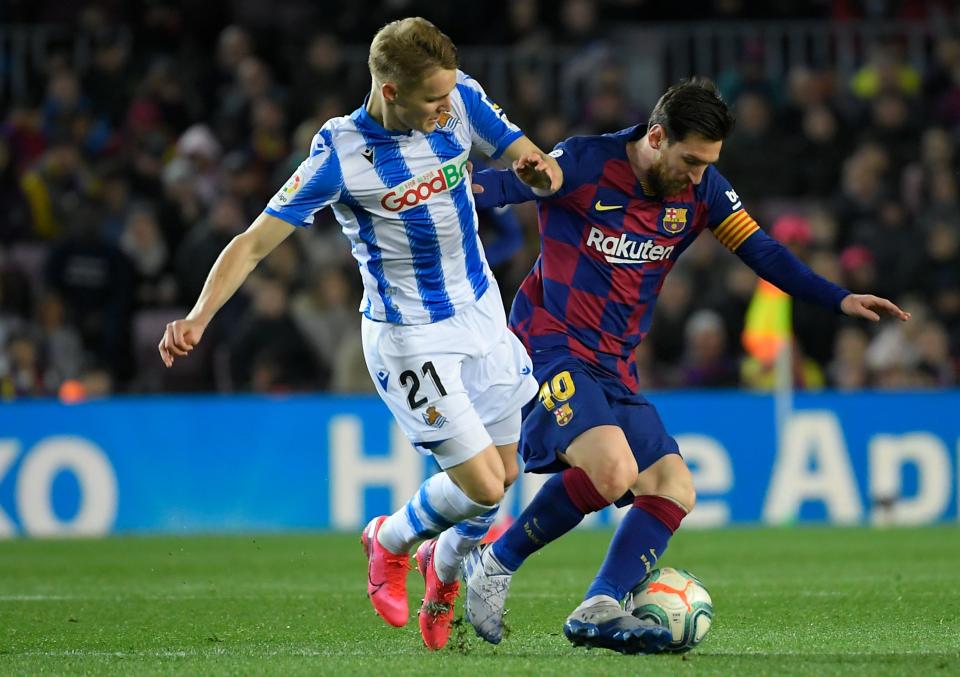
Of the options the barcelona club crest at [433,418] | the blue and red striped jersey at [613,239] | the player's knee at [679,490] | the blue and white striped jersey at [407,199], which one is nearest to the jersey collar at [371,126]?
the blue and white striped jersey at [407,199]

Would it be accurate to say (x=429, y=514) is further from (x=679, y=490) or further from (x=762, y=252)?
(x=762, y=252)

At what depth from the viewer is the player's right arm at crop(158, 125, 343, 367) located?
203 inches

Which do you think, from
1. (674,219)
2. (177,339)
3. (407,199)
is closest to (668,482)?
(674,219)

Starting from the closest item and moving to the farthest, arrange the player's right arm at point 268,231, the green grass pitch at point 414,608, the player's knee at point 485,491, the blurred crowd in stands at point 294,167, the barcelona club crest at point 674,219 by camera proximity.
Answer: the player's right arm at point 268,231, the green grass pitch at point 414,608, the player's knee at point 485,491, the barcelona club crest at point 674,219, the blurred crowd in stands at point 294,167

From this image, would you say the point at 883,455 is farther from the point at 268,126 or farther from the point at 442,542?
the point at 442,542

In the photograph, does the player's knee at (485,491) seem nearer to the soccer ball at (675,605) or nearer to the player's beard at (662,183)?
the soccer ball at (675,605)

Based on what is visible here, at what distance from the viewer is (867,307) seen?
19.9ft

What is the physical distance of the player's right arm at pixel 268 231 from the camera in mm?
5168

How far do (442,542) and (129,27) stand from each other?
11.0 metres

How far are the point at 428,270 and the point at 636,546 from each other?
3.98 feet

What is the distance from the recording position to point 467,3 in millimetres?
15906

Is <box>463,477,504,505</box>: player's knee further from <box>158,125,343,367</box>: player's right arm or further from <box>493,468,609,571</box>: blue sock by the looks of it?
<box>158,125,343,367</box>: player's right arm

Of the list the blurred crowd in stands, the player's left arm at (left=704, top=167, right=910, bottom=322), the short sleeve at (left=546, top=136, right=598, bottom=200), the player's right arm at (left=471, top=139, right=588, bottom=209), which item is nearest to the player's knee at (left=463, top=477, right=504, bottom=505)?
the player's right arm at (left=471, top=139, right=588, bottom=209)

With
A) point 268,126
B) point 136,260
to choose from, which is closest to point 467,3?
point 268,126
